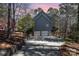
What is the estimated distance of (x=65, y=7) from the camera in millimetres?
1533

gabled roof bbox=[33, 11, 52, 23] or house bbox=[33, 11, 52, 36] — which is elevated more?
gabled roof bbox=[33, 11, 52, 23]

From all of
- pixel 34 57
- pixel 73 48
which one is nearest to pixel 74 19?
pixel 73 48

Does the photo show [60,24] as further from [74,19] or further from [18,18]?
[18,18]

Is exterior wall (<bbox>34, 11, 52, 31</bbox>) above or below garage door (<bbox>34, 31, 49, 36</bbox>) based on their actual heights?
above

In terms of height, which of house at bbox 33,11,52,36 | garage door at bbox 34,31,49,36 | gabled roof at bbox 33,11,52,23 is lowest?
garage door at bbox 34,31,49,36

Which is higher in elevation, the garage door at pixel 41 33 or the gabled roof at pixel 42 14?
the gabled roof at pixel 42 14

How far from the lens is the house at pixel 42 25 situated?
4.99ft

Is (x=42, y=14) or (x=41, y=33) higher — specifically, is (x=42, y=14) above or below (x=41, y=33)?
above

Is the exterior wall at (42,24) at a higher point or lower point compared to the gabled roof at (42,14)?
lower

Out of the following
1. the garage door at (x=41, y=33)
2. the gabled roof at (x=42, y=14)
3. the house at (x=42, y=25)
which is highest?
the gabled roof at (x=42, y=14)

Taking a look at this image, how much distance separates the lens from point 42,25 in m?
1.52

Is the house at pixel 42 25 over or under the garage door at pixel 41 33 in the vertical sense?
over

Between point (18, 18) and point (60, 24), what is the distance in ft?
0.90

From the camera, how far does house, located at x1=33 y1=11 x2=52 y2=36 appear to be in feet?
4.99
